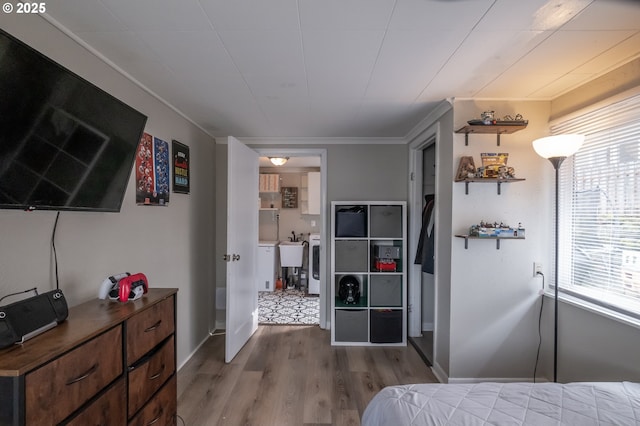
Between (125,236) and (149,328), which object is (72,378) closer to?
(149,328)

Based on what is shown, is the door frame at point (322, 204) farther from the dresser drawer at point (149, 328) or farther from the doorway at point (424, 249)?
the dresser drawer at point (149, 328)

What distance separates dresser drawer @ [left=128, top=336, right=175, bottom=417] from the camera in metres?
1.30

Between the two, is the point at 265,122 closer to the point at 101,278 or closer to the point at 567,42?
the point at 101,278

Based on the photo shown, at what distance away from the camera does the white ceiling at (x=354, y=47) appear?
4.17ft

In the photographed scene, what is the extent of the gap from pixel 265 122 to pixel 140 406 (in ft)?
7.87

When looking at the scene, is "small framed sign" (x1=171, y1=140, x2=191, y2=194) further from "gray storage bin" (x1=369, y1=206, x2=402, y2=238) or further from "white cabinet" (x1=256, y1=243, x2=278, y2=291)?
"white cabinet" (x1=256, y1=243, x2=278, y2=291)

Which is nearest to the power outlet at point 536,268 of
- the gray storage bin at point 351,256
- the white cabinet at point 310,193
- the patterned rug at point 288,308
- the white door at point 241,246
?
the gray storage bin at point 351,256

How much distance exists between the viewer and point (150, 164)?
216 cm

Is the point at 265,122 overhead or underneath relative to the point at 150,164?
overhead

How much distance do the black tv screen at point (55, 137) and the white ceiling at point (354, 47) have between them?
43 cm

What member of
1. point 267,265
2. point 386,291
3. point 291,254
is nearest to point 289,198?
point 291,254

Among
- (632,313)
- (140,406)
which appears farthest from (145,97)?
(632,313)

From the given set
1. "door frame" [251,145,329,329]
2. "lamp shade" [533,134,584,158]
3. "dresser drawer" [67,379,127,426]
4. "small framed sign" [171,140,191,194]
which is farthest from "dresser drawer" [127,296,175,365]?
"lamp shade" [533,134,584,158]

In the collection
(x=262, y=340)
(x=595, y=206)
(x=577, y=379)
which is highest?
(x=595, y=206)
